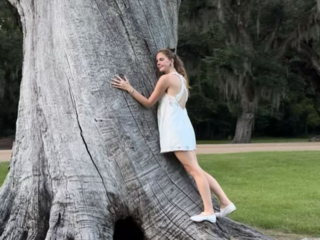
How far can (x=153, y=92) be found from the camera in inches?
158

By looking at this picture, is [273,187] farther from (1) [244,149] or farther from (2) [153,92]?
(1) [244,149]

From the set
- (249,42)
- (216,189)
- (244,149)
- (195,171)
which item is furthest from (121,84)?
(249,42)

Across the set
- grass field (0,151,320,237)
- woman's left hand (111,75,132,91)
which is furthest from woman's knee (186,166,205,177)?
grass field (0,151,320,237)

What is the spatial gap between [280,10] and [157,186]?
2502 cm

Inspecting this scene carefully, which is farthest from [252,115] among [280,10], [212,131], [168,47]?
[168,47]

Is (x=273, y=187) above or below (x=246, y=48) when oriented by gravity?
below

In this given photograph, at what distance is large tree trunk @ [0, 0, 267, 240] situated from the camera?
Answer: 381 cm

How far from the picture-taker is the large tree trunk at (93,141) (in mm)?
3807

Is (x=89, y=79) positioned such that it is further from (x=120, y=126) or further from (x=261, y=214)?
(x=261, y=214)

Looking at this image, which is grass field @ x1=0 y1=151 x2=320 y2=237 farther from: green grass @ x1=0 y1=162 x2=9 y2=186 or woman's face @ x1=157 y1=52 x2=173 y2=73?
woman's face @ x1=157 y1=52 x2=173 y2=73

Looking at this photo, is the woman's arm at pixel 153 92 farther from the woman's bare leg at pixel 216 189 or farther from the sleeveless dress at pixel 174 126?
the woman's bare leg at pixel 216 189

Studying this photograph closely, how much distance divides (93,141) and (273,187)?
691 cm

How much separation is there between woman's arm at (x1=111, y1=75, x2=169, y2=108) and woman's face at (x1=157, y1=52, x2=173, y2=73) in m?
0.08

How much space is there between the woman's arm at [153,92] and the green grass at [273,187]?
3041 mm
